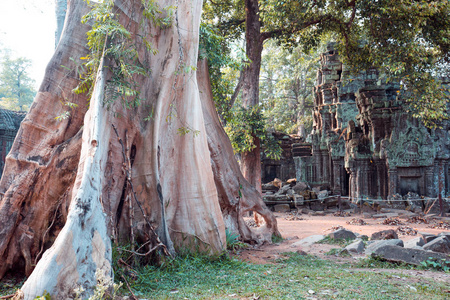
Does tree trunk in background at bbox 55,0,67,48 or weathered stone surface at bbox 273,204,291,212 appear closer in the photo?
tree trunk in background at bbox 55,0,67,48

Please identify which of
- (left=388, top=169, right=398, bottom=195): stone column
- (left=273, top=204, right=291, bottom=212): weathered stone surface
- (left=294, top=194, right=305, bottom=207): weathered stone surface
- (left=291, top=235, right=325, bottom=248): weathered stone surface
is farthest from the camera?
(left=294, top=194, right=305, bottom=207): weathered stone surface

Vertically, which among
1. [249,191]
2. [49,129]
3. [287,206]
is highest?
[49,129]

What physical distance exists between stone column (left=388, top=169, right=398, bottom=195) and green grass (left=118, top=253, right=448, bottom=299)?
10.3 metres

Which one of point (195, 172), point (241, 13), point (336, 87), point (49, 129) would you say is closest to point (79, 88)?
point (49, 129)

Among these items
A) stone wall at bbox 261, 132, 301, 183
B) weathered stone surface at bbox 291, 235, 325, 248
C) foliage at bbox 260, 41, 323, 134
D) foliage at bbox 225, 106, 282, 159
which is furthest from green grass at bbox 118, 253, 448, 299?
foliage at bbox 260, 41, 323, 134

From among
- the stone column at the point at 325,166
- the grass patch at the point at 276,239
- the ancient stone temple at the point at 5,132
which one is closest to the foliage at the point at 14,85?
the ancient stone temple at the point at 5,132

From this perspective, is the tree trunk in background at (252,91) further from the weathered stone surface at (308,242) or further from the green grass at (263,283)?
the green grass at (263,283)

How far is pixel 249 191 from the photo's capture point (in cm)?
682

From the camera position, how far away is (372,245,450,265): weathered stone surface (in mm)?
4801

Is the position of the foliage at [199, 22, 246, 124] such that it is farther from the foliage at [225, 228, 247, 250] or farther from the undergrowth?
the undergrowth

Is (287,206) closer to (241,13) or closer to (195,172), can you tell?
(241,13)

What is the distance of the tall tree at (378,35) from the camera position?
782 centimetres

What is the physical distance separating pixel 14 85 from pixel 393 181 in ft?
103

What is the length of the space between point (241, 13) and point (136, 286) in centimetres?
1041
